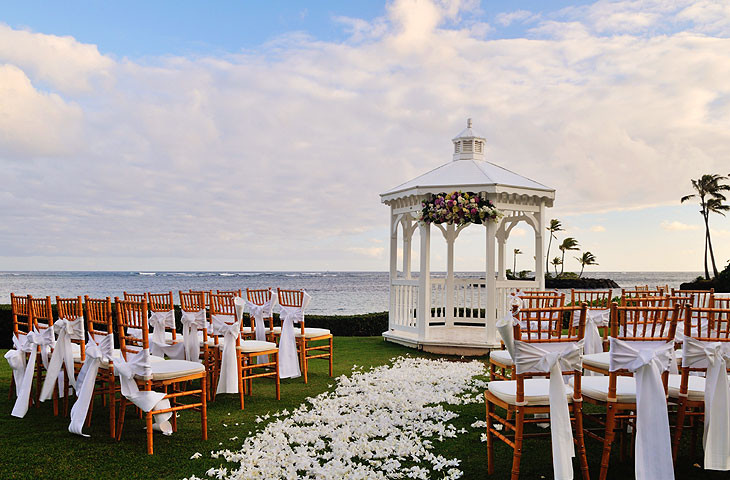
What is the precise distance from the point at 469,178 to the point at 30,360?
6877 millimetres

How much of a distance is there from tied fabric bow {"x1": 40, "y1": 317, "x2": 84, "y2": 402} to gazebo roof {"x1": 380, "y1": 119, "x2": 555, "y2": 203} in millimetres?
5692

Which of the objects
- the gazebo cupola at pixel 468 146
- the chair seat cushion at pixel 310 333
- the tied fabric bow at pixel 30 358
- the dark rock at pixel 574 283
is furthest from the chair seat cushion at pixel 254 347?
the dark rock at pixel 574 283

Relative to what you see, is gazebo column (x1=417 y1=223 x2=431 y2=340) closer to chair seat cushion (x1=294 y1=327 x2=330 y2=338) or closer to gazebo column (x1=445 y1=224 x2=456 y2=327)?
gazebo column (x1=445 y1=224 x2=456 y2=327)

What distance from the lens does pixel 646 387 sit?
308 cm

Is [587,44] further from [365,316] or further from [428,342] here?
[365,316]

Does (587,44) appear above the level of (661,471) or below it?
above

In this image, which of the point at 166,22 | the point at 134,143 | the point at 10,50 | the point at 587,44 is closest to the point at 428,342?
the point at 587,44

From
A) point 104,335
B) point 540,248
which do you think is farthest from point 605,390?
point 540,248

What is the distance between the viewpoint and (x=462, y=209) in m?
8.39

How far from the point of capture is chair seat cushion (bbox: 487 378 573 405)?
10.6 feet

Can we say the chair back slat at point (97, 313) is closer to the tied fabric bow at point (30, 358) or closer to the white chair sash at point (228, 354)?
the tied fabric bow at point (30, 358)

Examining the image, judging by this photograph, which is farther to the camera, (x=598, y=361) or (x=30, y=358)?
(x=30, y=358)

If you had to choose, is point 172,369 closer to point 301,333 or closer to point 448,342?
point 301,333

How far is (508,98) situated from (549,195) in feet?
8.79
